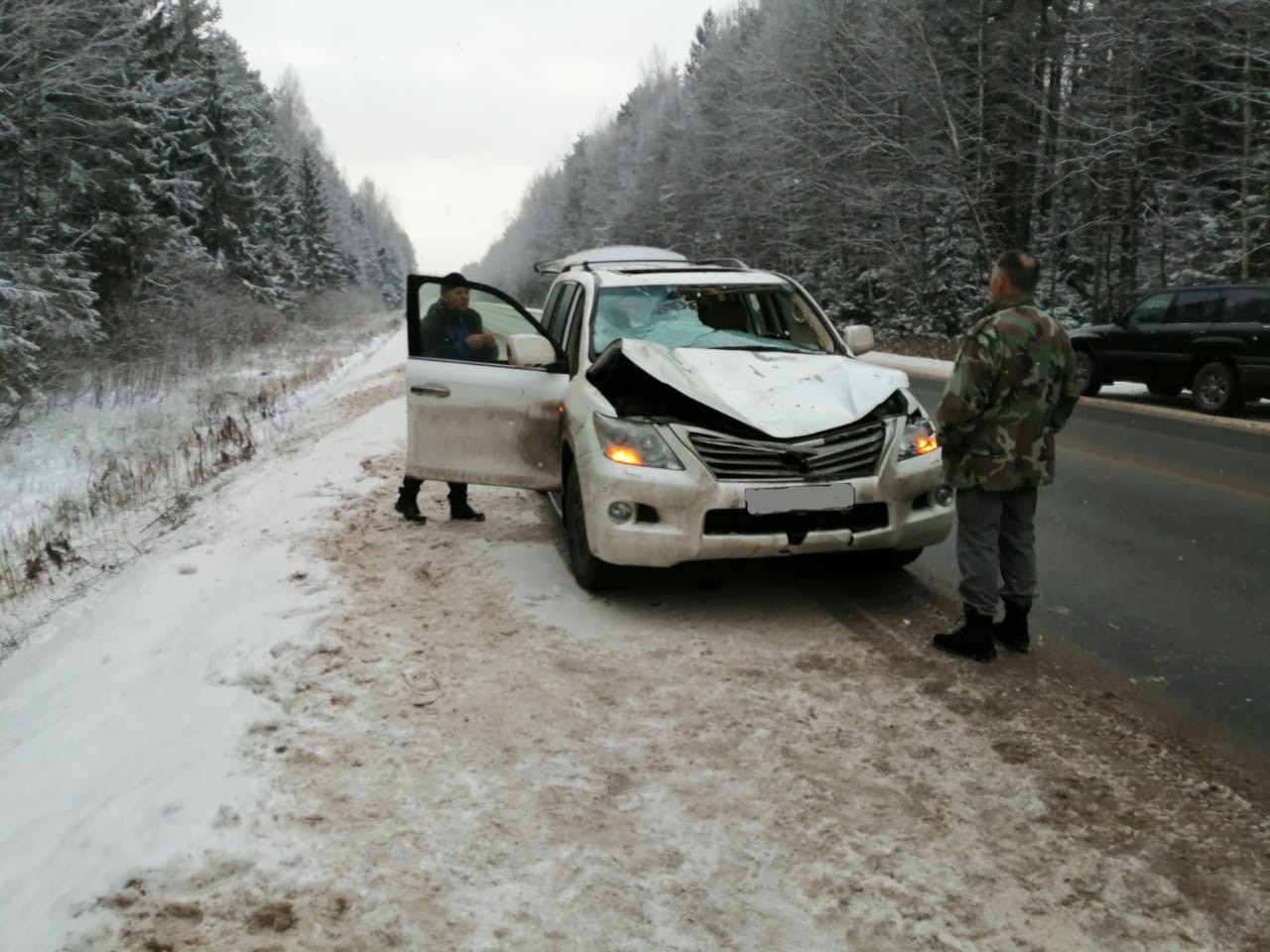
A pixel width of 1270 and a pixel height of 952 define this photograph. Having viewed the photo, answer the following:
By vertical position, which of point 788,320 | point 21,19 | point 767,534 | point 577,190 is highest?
point 577,190

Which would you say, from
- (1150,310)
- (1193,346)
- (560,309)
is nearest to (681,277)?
(560,309)

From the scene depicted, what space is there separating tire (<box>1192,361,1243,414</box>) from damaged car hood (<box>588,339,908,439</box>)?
9817 millimetres

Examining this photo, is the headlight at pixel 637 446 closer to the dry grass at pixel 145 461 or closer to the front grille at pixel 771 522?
the front grille at pixel 771 522

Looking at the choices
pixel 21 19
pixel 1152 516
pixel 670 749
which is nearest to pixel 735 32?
pixel 21 19

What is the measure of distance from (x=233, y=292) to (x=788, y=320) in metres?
28.7

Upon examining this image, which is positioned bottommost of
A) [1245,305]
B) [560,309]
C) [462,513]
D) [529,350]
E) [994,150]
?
[462,513]

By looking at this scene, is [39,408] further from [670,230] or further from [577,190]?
[577,190]

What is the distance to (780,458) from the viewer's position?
15.2 ft

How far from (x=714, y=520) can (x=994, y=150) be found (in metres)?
26.5

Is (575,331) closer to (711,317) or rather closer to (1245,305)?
(711,317)

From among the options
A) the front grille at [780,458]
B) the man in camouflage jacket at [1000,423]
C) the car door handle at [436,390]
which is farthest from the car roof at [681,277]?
the man in camouflage jacket at [1000,423]

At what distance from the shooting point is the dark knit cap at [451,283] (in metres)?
6.23

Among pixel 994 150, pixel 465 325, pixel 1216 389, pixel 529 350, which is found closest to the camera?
pixel 529 350

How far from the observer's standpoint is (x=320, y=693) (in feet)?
12.9
